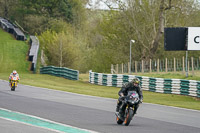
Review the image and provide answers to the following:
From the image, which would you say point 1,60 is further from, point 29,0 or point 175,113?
point 175,113

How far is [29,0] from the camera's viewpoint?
89.2 m

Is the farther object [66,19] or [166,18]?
[66,19]

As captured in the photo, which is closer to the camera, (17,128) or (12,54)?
(17,128)

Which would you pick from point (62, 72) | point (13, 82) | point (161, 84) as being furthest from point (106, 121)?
point (62, 72)

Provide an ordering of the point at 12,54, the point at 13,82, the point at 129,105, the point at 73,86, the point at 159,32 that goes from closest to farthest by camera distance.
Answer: the point at 129,105
the point at 13,82
the point at 73,86
the point at 159,32
the point at 12,54

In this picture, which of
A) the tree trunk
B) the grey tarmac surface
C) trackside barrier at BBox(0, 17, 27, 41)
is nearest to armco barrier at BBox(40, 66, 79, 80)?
the tree trunk

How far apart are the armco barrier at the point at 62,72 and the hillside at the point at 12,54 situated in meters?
3.02

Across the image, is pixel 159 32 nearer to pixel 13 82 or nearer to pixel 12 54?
pixel 12 54

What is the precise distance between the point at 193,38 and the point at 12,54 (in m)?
33.3

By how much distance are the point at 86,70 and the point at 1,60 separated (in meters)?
21.2

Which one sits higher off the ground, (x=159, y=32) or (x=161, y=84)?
(x=159, y=32)

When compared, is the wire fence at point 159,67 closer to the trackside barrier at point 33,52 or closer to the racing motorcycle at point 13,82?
the trackside barrier at point 33,52

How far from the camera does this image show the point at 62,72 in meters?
46.7


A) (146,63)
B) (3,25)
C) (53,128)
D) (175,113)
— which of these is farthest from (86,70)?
(53,128)
